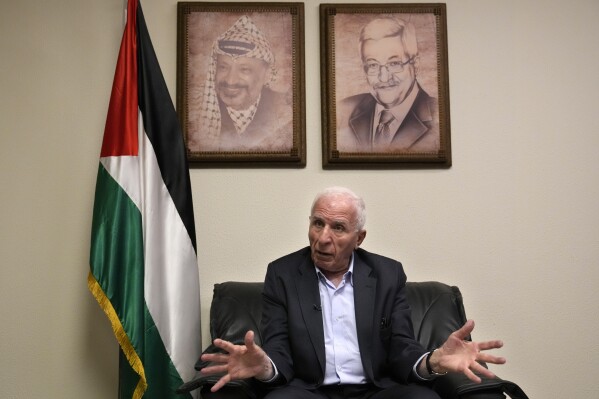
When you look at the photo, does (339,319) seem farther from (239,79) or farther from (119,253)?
(239,79)

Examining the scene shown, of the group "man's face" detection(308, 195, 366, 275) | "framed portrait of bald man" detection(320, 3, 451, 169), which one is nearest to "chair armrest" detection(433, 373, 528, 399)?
"man's face" detection(308, 195, 366, 275)

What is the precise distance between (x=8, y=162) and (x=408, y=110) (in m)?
2.22

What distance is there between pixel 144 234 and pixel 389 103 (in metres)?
1.50

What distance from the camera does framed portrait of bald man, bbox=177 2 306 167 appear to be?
3.39 m

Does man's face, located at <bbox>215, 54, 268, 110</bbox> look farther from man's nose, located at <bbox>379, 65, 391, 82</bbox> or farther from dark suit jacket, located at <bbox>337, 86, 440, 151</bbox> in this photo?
man's nose, located at <bbox>379, 65, 391, 82</bbox>

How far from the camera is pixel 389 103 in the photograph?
3455mm

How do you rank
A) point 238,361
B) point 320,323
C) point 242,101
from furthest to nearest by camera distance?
point 242,101, point 320,323, point 238,361

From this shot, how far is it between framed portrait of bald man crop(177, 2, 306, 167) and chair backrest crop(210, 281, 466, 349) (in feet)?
2.44

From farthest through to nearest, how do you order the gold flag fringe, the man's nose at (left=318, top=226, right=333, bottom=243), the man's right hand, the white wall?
the white wall < the gold flag fringe < the man's nose at (left=318, top=226, right=333, bottom=243) < the man's right hand

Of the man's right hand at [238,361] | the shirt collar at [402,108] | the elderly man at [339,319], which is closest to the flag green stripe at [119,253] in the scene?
the elderly man at [339,319]

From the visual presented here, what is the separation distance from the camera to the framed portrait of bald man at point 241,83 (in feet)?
11.1

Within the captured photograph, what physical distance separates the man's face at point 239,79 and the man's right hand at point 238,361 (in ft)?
5.20

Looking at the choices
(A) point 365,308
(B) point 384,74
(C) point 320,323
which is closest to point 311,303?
(C) point 320,323

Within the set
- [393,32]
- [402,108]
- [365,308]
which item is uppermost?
[393,32]
